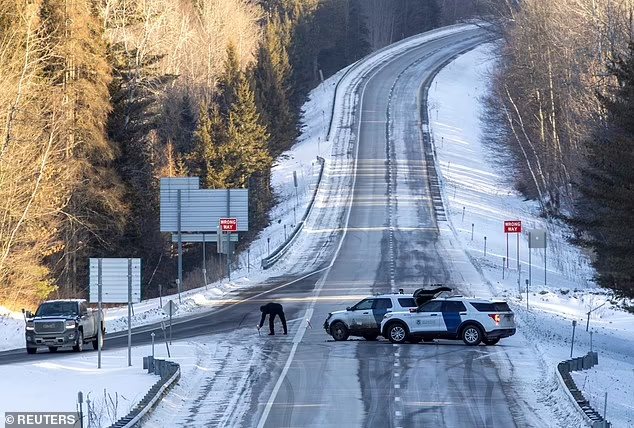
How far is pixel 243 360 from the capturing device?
27.9 m

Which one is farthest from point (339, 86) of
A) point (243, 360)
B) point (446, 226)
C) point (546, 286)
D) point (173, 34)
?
point (243, 360)

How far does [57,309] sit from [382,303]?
1021 centimetres

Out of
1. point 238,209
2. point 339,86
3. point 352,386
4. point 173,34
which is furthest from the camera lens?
point 339,86

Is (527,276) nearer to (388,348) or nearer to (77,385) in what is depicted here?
(388,348)

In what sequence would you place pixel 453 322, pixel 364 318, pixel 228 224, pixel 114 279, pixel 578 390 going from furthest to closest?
pixel 228 224 → pixel 364 318 → pixel 453 322 → pixel 114 279 → pixel 578 390

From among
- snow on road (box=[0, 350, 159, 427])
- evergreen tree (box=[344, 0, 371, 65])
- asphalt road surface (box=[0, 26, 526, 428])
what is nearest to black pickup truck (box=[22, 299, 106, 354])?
asphalt road surface (box=[0, 26, 526, 428])

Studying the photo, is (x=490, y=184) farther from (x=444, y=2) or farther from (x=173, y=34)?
(x=444, y=2)

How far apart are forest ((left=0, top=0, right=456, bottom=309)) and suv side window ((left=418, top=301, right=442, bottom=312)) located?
2009cm

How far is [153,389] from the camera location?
21547mm

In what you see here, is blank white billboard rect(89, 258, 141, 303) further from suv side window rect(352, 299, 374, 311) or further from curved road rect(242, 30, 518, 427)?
suv side window rect(352, 299, 374, 311)

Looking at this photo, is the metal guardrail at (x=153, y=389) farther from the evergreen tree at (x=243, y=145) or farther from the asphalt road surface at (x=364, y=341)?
the evergreen tree at (x=243, y=145)

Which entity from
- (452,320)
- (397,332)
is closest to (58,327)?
(397,332)

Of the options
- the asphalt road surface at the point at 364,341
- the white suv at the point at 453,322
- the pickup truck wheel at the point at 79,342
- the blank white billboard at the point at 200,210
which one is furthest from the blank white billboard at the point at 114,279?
the blank white billboard at the point at 200,210

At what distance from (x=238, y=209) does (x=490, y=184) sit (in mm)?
31766
